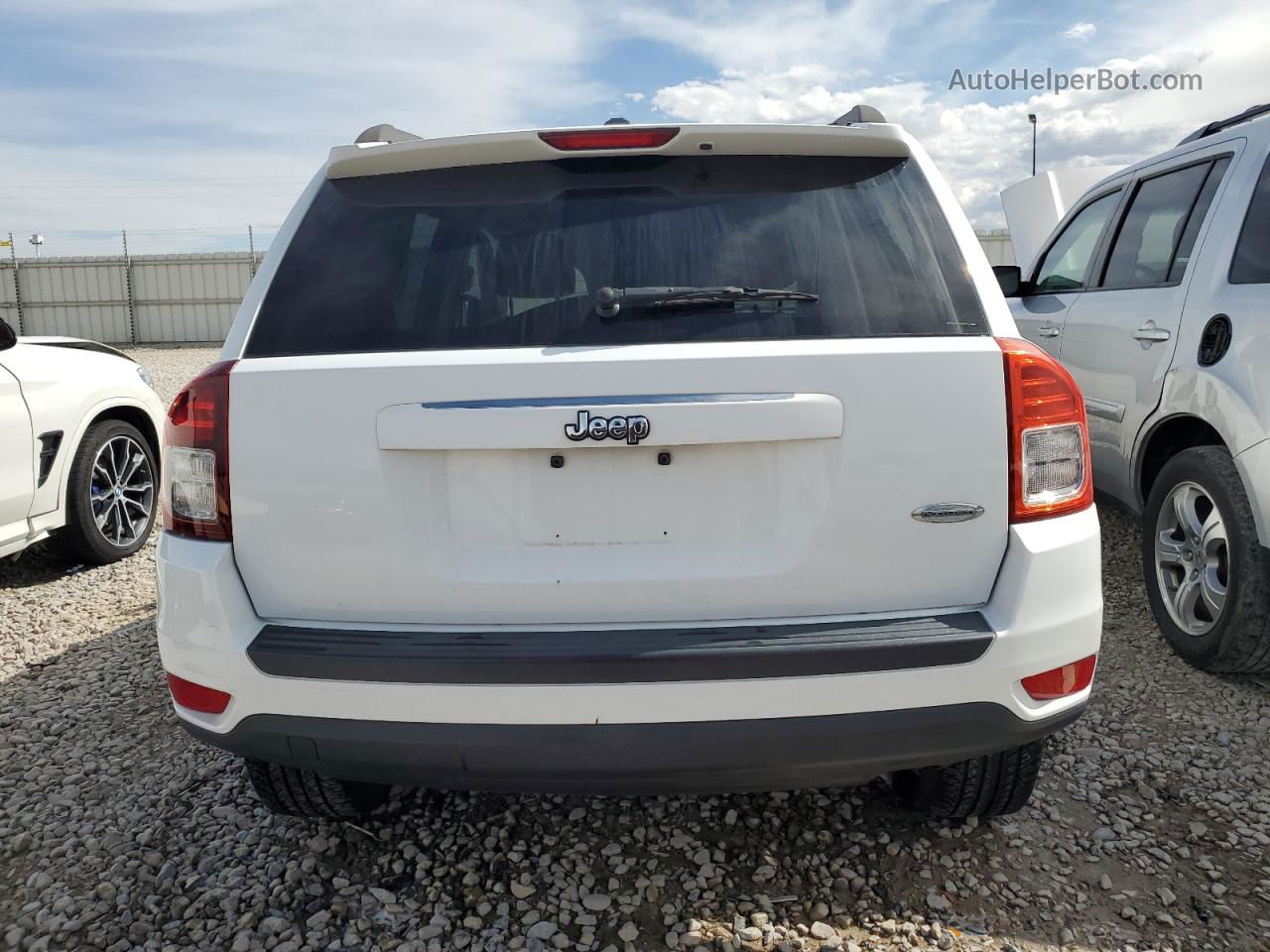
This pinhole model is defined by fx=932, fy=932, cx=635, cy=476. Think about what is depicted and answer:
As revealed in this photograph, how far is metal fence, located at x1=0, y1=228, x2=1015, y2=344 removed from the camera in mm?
29422

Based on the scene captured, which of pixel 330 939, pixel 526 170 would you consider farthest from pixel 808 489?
pixel 330 939

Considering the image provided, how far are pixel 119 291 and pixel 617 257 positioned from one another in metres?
32.5

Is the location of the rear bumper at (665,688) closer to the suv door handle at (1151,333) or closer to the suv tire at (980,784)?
the suv tire at (980,784)

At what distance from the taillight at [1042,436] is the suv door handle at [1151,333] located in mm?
2013

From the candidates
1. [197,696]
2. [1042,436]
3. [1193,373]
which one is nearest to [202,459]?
[197,696]

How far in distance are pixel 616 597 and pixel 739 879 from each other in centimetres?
93

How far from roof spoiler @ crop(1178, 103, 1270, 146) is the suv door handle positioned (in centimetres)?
94

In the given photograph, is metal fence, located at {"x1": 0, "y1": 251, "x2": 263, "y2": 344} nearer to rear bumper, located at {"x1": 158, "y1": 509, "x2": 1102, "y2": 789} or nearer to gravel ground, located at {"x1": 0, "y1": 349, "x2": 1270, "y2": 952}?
gravel ground, located at {"x1": 0, "y1": 349, "x2": 1270, "y2": 952}

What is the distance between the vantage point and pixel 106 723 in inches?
129

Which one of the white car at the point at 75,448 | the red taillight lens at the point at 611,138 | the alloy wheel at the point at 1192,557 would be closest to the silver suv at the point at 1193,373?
the alloy wheel at the point at 1192,557

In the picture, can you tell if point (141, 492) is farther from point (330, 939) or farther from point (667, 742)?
point (667, 742)

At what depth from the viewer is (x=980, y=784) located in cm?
224

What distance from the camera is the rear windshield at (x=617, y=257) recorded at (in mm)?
1906

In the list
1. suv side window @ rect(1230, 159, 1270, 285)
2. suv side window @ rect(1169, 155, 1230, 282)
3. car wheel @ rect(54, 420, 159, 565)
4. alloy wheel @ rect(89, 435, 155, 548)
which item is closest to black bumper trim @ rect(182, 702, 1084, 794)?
suv side window @ rect(1230, 159, 1270, 285)
